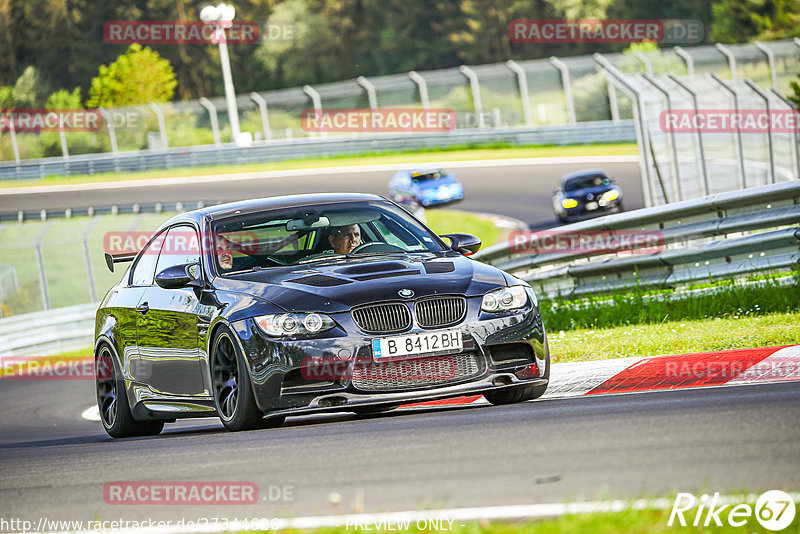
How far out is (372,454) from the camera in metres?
5.68

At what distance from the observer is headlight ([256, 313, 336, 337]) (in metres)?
7.22

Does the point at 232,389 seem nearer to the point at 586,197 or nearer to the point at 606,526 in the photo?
the point at 606,526

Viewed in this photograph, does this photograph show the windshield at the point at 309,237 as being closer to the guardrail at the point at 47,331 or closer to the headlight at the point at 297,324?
the headlight at the point at 297,324

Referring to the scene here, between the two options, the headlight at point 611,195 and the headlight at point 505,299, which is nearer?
the headlight at point 505,299

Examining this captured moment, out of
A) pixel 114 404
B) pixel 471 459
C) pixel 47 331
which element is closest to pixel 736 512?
pixel 471 459

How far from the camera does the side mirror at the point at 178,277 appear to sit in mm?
8258

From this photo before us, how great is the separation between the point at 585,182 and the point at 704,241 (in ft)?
62.0

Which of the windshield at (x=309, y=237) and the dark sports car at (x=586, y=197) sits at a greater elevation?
the windshield at (x=309, y=237)

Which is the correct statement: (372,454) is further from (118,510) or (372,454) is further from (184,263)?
(184,263)

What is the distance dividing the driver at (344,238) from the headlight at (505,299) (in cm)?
126

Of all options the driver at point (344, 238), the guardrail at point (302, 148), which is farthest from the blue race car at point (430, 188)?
the driver at point (344, 238)

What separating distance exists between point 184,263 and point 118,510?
3.78 m

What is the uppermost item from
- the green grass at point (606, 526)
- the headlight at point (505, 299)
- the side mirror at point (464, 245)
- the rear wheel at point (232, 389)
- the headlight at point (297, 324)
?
the side mirror at point (464, 245)

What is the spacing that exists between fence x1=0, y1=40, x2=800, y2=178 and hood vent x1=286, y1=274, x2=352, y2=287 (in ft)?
95.0
